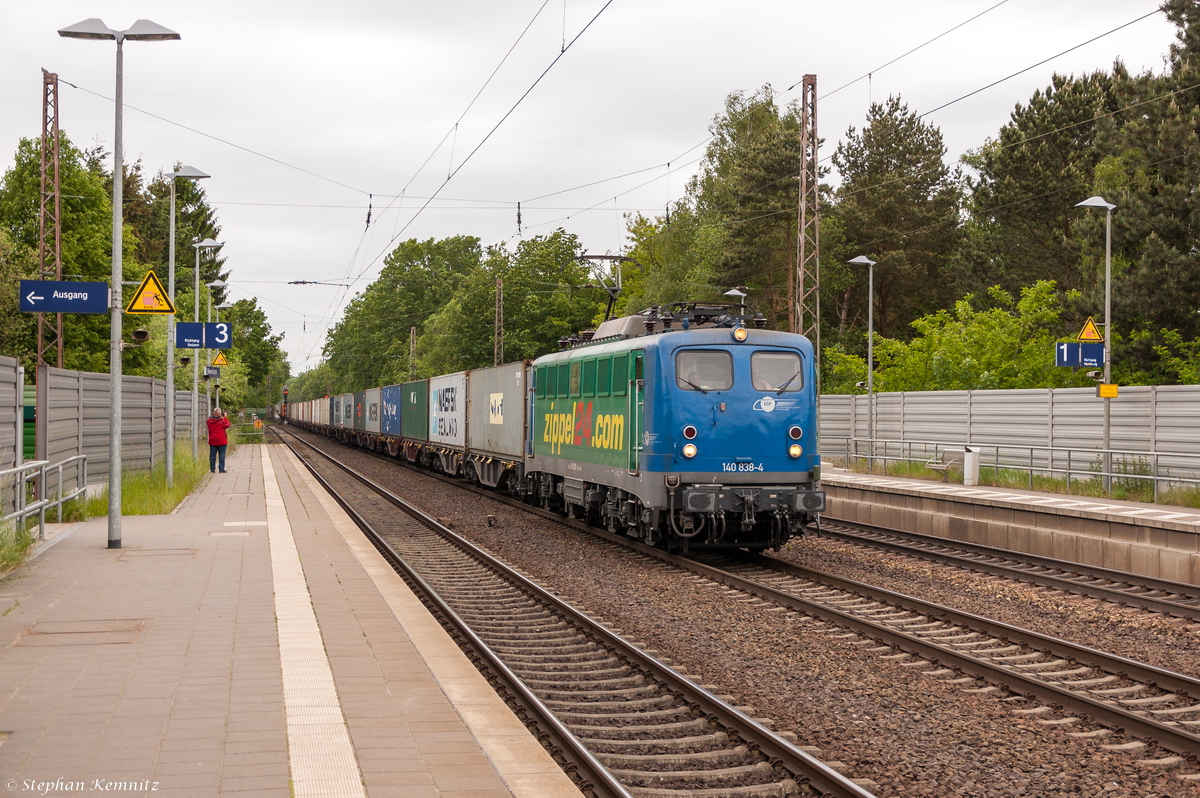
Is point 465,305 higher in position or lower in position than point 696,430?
higher

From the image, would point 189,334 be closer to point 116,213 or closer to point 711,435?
point 116,213

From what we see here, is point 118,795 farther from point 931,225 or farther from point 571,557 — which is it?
point 931,225

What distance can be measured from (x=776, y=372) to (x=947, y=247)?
1798 inches

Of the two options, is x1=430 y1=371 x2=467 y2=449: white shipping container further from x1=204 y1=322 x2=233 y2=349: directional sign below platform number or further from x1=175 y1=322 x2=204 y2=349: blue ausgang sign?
x1=175 y1=322 x2=204 y2=349: blue ausgang sign

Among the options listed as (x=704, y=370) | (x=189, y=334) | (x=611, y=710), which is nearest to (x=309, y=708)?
(x=611, y=710)

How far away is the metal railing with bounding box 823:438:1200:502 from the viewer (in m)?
20.9

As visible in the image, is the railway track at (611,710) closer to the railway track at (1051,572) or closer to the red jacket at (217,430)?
the railway track at (1051,572)

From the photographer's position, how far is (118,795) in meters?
4.95

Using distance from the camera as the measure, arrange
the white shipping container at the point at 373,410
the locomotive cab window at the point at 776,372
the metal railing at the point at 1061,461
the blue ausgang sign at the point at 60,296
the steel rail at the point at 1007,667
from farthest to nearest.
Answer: the white shipping container at the point at 373,410, the metal railing at the point at 1061,461, the blue ausgang sign at the point at 60,296, the locomotive cab window at the point at 776,372, the steel rail at the point at 1007,667

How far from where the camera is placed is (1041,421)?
25.8m

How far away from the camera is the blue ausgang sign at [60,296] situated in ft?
50.6

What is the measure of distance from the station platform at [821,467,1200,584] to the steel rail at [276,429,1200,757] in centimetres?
488

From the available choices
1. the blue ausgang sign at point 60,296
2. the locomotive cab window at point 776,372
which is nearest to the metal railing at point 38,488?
the blue ausgang sign at point 60,296

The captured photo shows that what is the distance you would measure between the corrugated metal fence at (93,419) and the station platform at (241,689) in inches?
133
